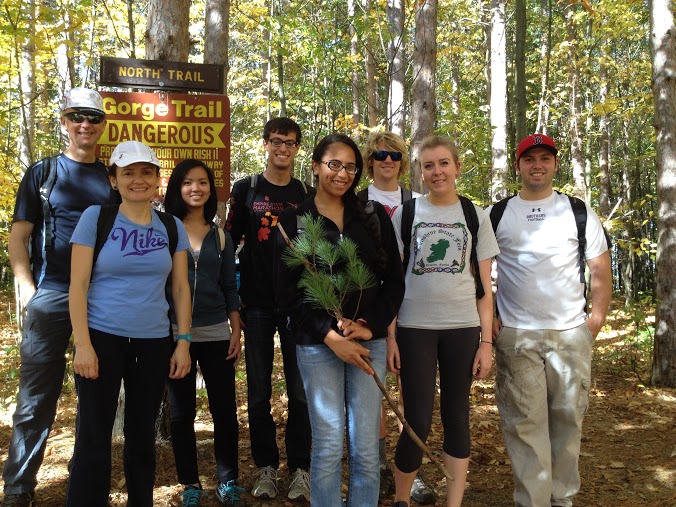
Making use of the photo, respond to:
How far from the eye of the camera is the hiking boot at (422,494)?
416cm

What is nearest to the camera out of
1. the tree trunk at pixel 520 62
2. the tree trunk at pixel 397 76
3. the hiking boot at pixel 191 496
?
the hiking boot at pixel 191 496

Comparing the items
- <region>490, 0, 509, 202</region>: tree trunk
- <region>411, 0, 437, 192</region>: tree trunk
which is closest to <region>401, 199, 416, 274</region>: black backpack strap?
<region>411, 0, 437, 192</region>: tree trunk

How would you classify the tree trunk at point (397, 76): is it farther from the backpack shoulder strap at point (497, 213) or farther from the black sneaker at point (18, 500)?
the black sneaker at point (18, 500)

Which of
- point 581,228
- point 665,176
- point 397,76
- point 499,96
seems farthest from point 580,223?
point 499,96

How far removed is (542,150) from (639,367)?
6.12 meters

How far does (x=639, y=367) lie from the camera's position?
864 centimetres

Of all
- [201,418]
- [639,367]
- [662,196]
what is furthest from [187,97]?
[639,367]

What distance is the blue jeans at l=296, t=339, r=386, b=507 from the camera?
3.05 m

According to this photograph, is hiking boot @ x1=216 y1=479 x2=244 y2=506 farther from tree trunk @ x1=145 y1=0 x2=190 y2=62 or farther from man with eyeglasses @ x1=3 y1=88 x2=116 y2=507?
tree trunk @ x1=145 y1=0 x2=190 y2=62

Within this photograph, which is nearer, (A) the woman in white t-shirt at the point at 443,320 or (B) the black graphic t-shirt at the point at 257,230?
(A) the woman in white t-shirt at the point at 443,320

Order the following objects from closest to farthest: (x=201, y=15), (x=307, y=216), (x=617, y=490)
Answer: (x=307, y=216) < (x=617, y=490) < (x=201, y=15)

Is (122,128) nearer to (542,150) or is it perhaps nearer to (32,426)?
(32,426)

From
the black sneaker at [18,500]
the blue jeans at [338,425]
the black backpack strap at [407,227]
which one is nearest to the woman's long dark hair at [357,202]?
the black backpack strap at [407,227]

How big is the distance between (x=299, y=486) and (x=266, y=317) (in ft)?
3.73
